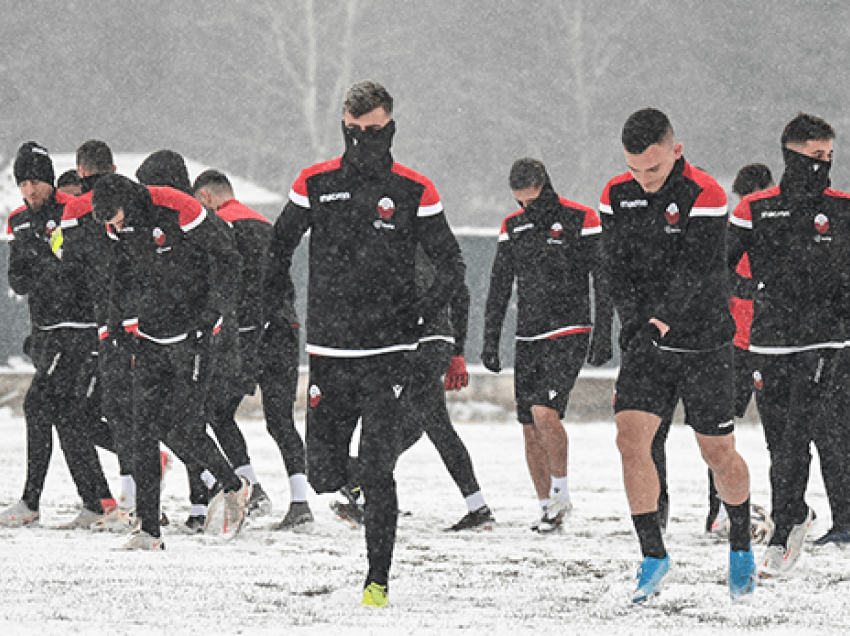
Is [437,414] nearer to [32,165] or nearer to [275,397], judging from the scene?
[275,397]

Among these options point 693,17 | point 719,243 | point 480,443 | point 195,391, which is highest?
point 693,17

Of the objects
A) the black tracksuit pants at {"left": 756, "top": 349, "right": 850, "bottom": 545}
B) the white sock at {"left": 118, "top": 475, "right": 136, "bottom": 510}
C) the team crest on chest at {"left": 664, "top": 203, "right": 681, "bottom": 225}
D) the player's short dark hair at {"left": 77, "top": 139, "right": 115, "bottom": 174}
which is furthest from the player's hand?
the white sock at {"left": 118, "top": 475, "right": 136, "bottom": 510}

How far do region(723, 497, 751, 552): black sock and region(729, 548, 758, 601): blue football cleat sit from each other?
3 centimetres

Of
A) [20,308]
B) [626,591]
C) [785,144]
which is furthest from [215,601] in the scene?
[20,308]

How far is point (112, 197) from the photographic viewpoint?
7.22 m

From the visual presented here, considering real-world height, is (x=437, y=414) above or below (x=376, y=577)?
above

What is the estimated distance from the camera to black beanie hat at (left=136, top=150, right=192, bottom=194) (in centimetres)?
802

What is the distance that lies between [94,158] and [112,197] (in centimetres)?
120

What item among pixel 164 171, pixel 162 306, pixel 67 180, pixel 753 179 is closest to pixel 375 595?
pixel 162 306

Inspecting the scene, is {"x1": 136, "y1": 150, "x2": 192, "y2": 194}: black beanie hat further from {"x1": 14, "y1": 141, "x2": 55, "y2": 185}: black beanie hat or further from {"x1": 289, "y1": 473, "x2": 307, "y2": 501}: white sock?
{"x1": 289, "y1": 473, "x2": 307, "y2": 501}: white sock

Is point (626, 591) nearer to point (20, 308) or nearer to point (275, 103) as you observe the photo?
point (20, 308)

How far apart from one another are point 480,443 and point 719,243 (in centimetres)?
910

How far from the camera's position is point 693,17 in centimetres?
4841

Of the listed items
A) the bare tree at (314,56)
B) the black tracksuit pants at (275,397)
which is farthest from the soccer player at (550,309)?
the bare tree at (314,56)
